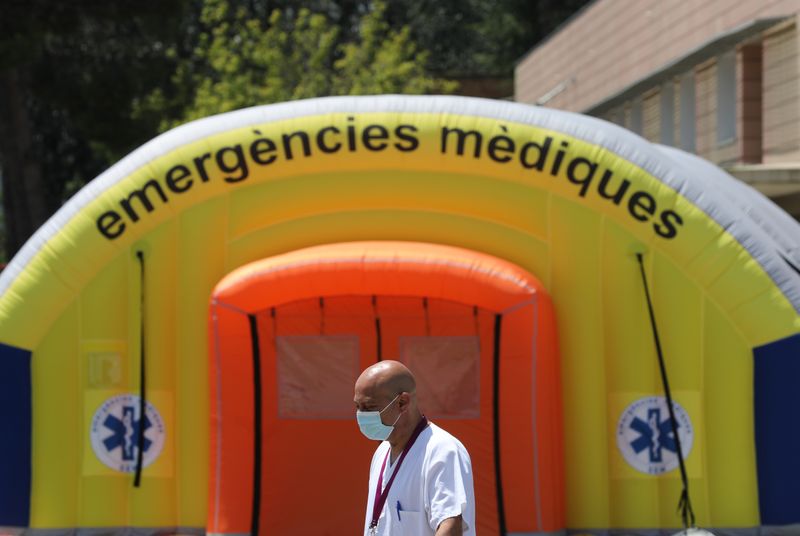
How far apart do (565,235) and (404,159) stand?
996 mm

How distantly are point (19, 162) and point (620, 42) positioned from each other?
9703mm

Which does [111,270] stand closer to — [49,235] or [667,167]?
[49,235]

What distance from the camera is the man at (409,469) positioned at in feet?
14.0

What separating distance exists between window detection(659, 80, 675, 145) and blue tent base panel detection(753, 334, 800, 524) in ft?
32.8

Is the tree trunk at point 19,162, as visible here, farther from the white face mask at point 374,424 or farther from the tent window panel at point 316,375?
the white face mask at point 374,424

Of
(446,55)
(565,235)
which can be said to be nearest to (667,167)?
(565,235)

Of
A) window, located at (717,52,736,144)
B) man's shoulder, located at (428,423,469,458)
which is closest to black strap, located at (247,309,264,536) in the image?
man's shoulder, located at (428,423,469,458)

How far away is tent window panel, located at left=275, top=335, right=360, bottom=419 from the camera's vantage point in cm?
810

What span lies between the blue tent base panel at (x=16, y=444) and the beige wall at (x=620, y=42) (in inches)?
328

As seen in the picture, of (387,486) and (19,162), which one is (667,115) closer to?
(19,162)

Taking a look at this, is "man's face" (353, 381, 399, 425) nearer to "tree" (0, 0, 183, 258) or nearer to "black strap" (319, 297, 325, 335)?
"black strap" (319, 297, 325, 335)

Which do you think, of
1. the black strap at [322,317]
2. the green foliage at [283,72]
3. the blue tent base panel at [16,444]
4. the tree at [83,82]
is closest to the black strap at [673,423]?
the black strap at [322,317]

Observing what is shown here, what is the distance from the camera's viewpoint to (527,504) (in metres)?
7.52

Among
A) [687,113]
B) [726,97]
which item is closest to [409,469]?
[726,97]
